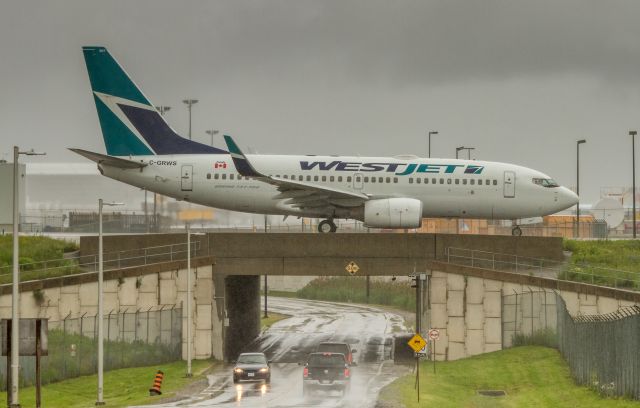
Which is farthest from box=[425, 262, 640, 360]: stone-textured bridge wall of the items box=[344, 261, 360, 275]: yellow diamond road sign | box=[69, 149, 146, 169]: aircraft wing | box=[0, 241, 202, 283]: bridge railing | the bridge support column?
box=[69, 149, 146, 169]: aircraft wing

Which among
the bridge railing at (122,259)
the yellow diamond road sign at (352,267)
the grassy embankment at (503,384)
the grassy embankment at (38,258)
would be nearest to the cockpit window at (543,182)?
the grassy embankment at (503,384)

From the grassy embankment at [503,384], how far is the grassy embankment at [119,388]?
943 cm

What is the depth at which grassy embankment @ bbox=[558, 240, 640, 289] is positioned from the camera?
53875 millimetres

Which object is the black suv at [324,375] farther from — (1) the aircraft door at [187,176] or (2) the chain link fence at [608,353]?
(1) the aircraft door at [187,176]

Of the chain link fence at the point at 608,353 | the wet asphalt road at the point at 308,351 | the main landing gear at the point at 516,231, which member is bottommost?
the wet asphalt road at the point at 308,351

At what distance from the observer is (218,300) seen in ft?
187

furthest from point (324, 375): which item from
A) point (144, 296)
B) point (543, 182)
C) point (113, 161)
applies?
point (543, 182)

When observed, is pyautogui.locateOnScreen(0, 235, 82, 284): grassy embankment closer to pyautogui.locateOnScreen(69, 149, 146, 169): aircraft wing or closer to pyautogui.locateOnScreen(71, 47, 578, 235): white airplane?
pyautogui.locateOnScreen(71, 47, 578, 235): white airplane

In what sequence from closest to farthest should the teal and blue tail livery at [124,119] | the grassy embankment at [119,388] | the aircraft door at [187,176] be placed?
the grassy embankment at [119,388] < the aircraft door at [187,176] < the teal and blue tail livery at [124,119]

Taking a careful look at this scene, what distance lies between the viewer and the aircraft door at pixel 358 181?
5625cm

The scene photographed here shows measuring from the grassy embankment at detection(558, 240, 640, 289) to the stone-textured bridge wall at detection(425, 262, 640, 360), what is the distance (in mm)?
3067

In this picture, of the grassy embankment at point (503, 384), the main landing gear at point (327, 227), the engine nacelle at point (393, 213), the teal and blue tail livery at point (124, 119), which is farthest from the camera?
the main landing gear at point (327, 227)

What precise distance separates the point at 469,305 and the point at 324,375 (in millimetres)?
13556

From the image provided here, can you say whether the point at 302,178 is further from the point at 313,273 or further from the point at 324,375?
the point at 324,375
